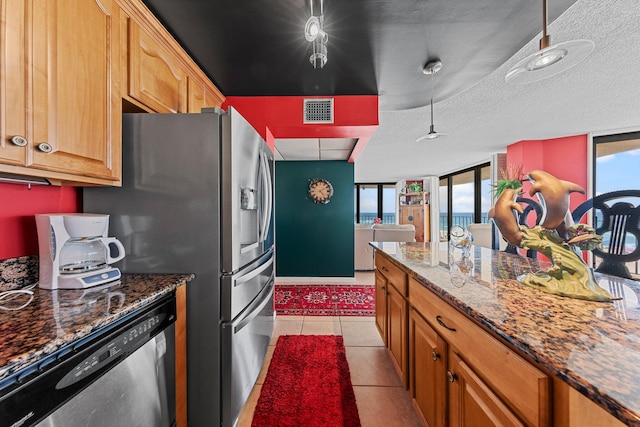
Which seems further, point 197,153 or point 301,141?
point 301,141

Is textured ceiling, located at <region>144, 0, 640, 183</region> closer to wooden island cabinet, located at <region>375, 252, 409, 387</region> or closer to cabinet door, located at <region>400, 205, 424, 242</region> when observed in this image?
wooden island cabinet, located at <region>375, 252, 409, 387</region>

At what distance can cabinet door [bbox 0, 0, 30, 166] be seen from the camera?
84 cm

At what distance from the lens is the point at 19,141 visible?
0.88 metres

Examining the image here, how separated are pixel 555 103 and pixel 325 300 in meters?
3.74

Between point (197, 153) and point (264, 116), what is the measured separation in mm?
1378

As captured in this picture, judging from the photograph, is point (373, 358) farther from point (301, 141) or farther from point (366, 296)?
point (301, 141)

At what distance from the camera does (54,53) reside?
3.25 feet

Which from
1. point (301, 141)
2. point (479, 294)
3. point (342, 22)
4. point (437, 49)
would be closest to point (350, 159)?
point (301, 141)

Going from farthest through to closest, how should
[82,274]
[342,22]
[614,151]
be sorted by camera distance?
1. [614,151]
2. [342,22]
3. [82,274]

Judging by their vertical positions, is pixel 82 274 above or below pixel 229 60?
below

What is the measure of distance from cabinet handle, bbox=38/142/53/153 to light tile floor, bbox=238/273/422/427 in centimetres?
166

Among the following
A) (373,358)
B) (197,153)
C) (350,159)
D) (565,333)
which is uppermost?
(350,159)

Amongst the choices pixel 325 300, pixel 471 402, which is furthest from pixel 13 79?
pixel 325 300

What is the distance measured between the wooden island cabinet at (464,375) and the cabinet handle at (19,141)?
1.68m
